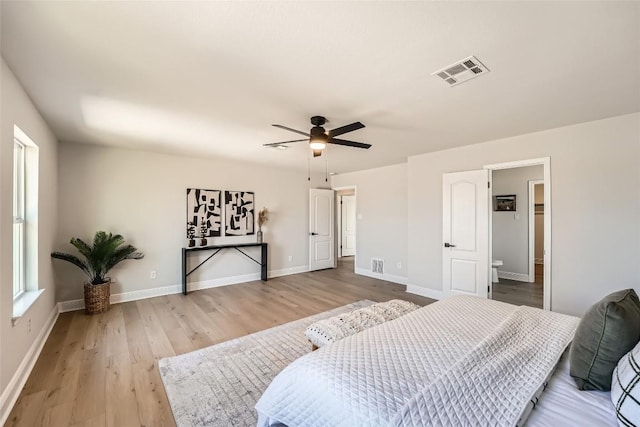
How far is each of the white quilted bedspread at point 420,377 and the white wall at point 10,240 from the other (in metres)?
2.00

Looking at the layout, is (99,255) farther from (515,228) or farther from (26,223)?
(515,228)

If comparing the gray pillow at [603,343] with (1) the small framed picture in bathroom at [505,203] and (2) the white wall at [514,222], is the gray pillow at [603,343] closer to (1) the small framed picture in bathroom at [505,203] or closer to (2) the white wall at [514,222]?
(2) the white wall at [514,222]

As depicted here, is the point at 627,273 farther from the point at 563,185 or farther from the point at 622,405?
the point at 622,405

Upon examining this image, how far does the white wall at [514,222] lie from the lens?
571 cm

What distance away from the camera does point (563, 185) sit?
333 centimetres

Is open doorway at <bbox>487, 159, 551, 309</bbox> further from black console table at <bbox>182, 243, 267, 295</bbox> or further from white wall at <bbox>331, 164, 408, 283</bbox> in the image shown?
black console table at <bbox>182, 243, 267, 295</bbox>

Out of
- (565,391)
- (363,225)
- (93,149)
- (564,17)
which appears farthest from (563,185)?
(93,149)

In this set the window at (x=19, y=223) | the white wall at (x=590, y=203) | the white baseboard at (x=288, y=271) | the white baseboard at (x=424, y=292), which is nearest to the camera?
the window at (x=19, y=223)

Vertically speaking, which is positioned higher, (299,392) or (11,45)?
(11,45)

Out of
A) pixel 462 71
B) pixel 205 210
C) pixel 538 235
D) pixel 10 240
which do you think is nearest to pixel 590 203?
pixel 462 71

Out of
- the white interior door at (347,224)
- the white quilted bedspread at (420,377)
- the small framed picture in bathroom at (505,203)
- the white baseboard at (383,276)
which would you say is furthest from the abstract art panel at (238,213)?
the small framed picture in bathroom at (505,203)

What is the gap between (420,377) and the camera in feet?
4.02

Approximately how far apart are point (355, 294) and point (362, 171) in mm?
2886

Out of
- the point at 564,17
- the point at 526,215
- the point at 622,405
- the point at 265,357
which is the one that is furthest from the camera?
the point at 526,215
